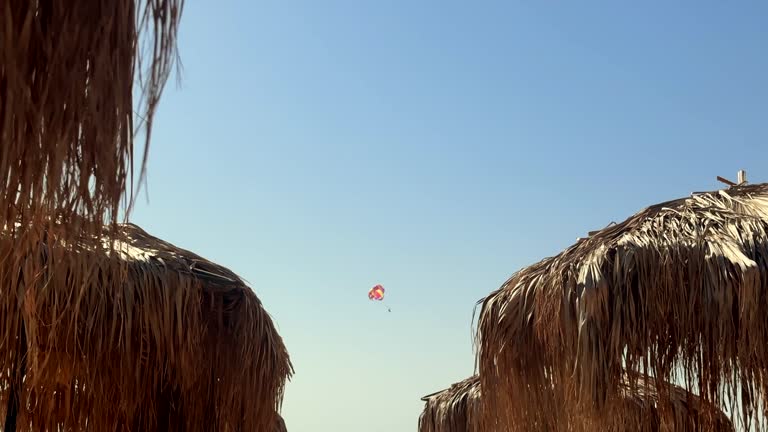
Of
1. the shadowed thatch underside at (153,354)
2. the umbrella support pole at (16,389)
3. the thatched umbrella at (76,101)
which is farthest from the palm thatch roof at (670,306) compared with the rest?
the thatched umbrella at (76,101)

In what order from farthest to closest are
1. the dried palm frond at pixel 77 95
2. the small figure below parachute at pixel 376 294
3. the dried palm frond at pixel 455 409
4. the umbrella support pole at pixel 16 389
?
the small figure below parachute at pixel 376 294 < the dried palm frond at pixel 455 409 < the umbrella support pole at pixel 16 389 < the dried palm frond at pixel 77 95

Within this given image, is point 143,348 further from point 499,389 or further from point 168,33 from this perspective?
point 168,33

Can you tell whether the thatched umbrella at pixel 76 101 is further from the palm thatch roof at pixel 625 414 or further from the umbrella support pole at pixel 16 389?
the palm thatch roof at pixel 625 414

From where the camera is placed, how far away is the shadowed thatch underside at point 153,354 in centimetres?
462

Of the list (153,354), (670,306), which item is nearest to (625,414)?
(670,306)

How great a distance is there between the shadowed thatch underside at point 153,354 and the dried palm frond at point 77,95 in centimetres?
301

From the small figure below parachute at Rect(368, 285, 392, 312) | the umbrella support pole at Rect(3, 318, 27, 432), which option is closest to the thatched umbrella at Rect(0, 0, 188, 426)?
the umbrella support pole at Rect(3, 318, 27, 432)

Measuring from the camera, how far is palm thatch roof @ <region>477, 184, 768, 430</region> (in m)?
4.59

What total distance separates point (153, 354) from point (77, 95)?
11.9ft

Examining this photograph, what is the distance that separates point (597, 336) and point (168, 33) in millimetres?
3671

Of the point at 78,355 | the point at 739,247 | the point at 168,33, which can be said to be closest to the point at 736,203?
the point at 739,247

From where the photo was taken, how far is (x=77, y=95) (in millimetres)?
1422

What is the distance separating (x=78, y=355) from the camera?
478cm

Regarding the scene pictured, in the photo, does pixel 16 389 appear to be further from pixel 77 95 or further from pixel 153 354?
pixel 77 95
